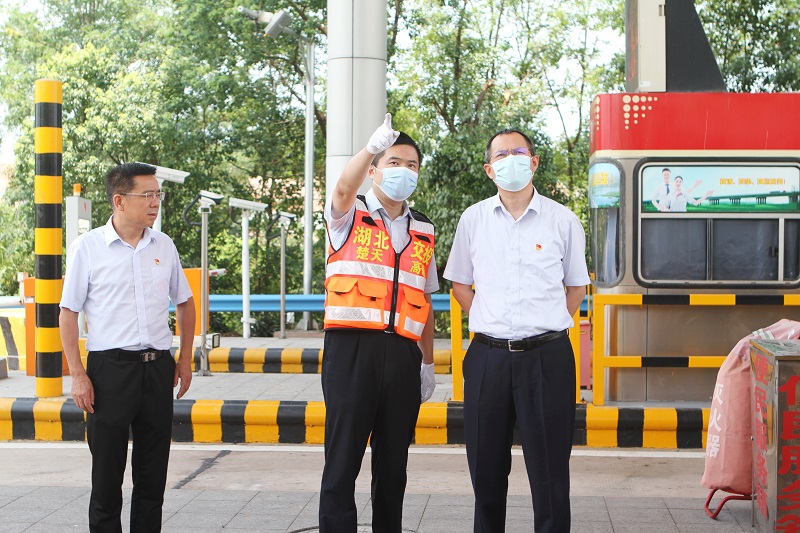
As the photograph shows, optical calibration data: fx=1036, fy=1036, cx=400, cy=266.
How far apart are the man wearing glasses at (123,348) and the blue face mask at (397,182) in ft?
3.34

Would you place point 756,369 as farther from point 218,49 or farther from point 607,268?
point 218,49

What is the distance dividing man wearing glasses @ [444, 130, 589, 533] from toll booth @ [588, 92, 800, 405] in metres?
3.53

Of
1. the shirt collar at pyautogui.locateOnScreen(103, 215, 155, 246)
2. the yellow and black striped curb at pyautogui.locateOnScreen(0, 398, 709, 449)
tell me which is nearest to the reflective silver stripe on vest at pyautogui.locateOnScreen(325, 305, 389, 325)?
the shirt collar at pyautogui.locateOnScreen(103, 215, 155, 246)

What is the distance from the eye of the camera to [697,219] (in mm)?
7621

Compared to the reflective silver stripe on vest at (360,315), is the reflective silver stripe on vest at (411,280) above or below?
above

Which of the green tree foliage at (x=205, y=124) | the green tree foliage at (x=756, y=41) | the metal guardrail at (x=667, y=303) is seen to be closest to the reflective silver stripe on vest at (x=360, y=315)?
the metal guardrail at (x=667, y=303)

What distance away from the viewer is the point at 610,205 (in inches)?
304

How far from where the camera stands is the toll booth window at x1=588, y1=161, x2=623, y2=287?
7.68m

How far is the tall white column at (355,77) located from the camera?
7.91 m

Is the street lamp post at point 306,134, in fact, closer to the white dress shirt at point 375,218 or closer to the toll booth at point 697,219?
the toll booth at point 697,219

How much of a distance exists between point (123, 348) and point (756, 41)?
70.3ft

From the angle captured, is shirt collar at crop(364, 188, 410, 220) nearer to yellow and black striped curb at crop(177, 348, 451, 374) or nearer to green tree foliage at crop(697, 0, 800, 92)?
yellow and black striped curb at crop(177, 348, 451, 374)

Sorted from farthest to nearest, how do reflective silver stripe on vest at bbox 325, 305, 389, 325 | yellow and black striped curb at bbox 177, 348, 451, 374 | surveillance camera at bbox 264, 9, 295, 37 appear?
surveillance camera at bbox 264, 9, 295, 37 < yellow and black striped curb at bbox 177, 348, 451, 374 < reflective silver stripe on vest at bbox 325, 305, 389, 325

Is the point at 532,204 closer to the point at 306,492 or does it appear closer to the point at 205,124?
the point at 306,492
